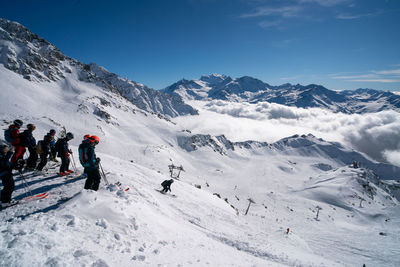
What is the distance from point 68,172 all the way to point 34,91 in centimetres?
9740

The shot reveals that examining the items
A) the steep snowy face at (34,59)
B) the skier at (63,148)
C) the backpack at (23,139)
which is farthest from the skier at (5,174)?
the steep snowy face at (34,59)

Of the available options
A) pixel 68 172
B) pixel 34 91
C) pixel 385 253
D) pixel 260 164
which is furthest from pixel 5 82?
pixel 260 164

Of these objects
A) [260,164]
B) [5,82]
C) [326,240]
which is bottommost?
[326,240]

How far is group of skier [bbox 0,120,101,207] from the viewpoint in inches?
322

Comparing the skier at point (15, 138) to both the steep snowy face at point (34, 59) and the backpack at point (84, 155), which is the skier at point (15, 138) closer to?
the backpack at point (84, 155)

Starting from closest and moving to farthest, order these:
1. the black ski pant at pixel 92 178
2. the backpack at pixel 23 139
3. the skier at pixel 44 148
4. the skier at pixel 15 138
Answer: the black ski pant at pixel 92 178, the skier at pixel 15 138, the backpack at pixel 23 139, the skier at pixel 44 148

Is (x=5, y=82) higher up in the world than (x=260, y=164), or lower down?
lower down

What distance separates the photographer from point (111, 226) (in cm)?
771

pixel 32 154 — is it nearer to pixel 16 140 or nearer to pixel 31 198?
pixel 16 140

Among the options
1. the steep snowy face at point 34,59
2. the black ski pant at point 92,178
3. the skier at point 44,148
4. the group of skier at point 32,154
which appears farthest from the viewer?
the steep snowy face at point 34,59

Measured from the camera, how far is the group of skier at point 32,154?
26.8ft

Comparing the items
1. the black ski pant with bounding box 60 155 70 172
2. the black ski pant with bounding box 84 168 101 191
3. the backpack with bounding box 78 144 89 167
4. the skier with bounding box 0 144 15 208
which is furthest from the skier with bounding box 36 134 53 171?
the black ski pant with bounding box 84 168 101 191

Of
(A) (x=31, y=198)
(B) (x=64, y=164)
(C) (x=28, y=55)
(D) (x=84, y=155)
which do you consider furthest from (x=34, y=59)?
(D) (x=84, y=155)

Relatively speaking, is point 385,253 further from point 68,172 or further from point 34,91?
point 34,91
